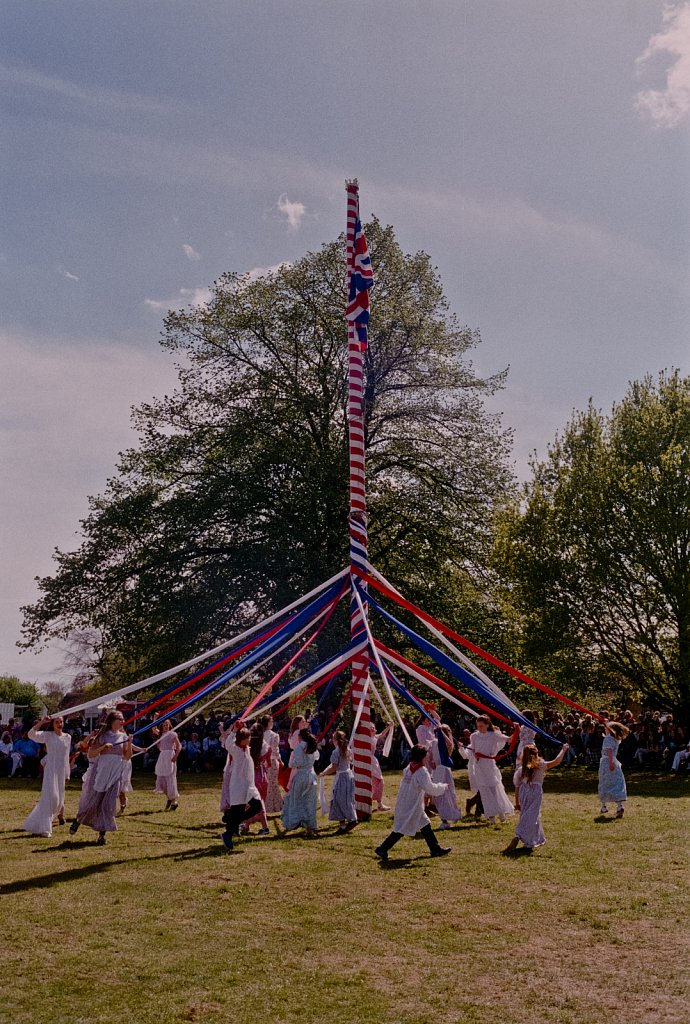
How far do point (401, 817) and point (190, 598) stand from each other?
46.1ft

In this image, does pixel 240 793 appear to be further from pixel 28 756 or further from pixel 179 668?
pixel 28 756

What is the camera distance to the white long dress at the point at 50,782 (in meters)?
12.0

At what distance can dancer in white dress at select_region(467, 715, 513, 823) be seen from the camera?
13.3m

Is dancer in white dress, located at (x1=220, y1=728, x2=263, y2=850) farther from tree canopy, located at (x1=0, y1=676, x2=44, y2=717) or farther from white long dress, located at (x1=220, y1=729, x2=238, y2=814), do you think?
tree canopy, located at (x1=0, y1=676, x2=44, y2=717)

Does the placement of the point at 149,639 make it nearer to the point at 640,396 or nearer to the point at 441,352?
the point at 441,352

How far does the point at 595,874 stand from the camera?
31.3ft

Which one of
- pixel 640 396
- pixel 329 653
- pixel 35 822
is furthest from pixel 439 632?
pixel 640 396

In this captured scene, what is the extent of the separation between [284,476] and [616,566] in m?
9.47

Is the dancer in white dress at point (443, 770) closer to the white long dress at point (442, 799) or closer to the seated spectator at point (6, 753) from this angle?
the white long dress at point (442, 799)

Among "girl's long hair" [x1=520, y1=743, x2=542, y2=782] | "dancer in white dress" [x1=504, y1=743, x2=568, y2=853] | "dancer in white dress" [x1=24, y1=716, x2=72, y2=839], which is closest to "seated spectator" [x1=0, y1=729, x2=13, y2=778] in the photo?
"dancer in white dress" [x1=24, y1=716, x2=72, y2=839]

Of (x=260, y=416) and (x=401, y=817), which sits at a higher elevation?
(x=260, y=416)

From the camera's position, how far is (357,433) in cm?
1401

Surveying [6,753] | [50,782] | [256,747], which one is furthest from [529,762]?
[6,753]

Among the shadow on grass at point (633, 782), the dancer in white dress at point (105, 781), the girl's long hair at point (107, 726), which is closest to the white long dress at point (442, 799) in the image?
the dancer in white dress at point (105, 781)
